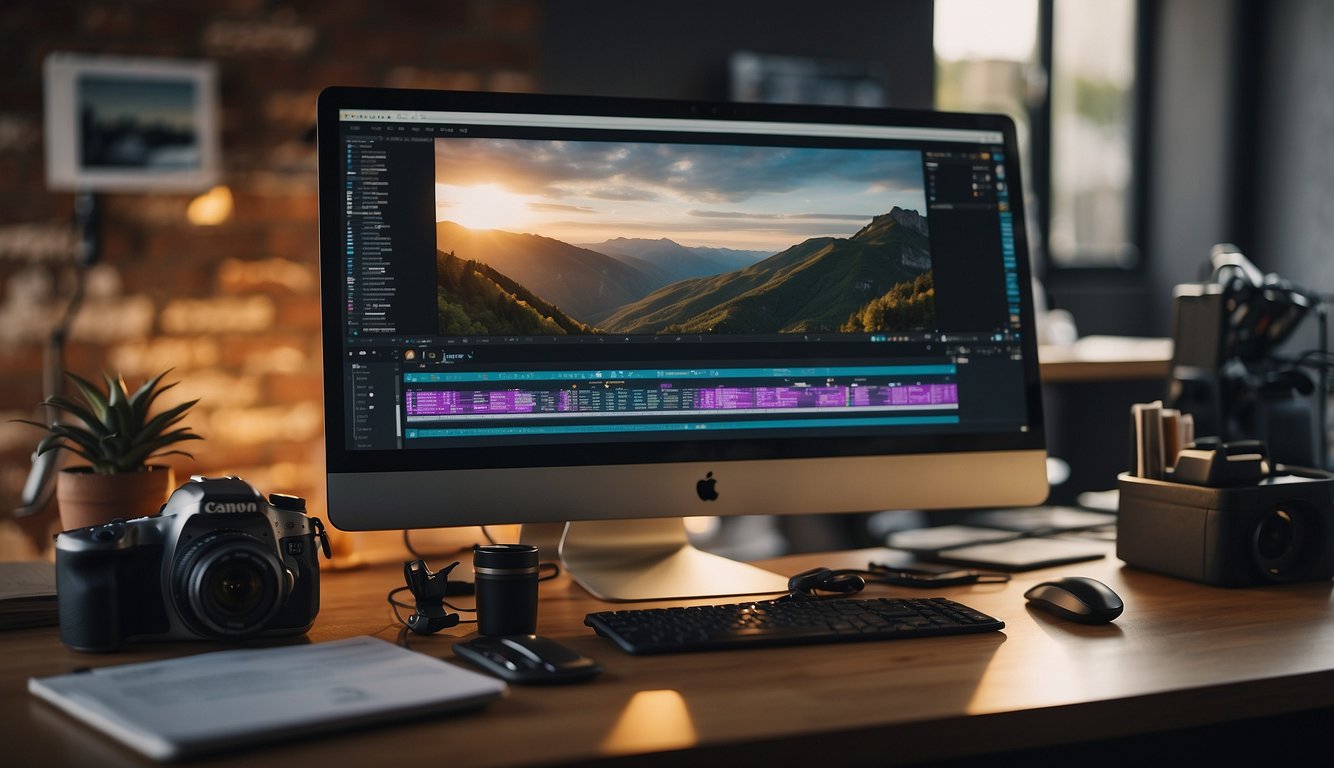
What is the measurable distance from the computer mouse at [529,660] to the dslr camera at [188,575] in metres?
0.17

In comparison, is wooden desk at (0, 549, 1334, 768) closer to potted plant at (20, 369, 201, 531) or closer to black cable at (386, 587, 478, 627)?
black cable at (386, 587, 478, 627)

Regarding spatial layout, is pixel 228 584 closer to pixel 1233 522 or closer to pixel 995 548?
pixel 995 548

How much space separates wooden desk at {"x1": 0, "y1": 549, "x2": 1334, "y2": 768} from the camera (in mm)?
785

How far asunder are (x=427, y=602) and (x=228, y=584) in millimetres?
173

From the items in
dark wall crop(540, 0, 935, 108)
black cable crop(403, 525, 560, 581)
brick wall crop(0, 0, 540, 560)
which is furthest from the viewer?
dark wall crop(540, 0, 935, 108)

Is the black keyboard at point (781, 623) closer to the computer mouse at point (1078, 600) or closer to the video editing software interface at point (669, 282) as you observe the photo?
the computer mouse at point (1078, 600)

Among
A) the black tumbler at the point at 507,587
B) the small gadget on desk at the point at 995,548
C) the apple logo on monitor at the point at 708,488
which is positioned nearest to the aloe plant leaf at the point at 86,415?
the black tumbler at the point at 507,587

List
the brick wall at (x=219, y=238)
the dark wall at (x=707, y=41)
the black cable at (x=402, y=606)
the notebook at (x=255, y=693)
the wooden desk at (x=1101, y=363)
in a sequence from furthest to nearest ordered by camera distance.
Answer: the dark wall at (x=707, y=41), the wooden desk at (x=1101, y=363), the brick wall at (x=219, y=238), the black cable at (x=402, y=606), the notebook at (x=255, y=693)

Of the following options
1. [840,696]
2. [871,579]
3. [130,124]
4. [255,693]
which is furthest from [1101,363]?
[255,693]

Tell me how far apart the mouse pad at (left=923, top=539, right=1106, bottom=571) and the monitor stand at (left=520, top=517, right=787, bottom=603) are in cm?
24

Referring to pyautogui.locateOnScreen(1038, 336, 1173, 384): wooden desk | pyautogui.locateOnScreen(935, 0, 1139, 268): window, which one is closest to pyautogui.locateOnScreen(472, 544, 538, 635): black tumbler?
pyautogui.locateOnScreen(1038, 336, 1173, 384): wooden desk

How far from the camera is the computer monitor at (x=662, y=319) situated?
3.93ft

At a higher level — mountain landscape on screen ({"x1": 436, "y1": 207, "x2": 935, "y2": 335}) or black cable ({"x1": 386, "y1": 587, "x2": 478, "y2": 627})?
mountain landscape on screen ({"x1": 436, "y1": 207, "x2": 935, "y2": 335})

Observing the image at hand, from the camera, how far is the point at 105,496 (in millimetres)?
1214
